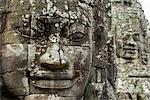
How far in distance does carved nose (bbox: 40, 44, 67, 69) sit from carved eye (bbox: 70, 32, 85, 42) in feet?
0.70

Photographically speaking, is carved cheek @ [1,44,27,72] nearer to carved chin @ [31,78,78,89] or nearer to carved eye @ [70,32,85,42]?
carved chin @ [31,78,78,89]

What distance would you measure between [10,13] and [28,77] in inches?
27.6

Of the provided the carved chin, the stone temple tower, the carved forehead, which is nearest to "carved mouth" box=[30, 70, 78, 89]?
the carved chin

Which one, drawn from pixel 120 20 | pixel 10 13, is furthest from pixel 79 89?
pixel 120 20

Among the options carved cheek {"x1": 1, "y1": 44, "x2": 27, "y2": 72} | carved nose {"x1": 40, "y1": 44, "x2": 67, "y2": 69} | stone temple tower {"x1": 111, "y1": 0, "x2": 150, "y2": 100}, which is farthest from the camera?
stone temple tower {"x1": 111, "y1": 0, "x2": 150, "y2": 100}

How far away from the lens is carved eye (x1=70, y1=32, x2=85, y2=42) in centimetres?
589

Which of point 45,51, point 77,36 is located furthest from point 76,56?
point 45,51

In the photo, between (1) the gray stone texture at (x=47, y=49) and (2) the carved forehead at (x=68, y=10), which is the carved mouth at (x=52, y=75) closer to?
(1) the gray stone texture at (x=47, y=49)

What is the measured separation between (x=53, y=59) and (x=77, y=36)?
43 centimetres

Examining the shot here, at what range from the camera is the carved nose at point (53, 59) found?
5.64 meters

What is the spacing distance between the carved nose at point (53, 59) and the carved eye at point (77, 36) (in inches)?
8.4

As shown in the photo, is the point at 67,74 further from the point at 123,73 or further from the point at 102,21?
the point at 123,73

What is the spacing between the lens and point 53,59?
565cm

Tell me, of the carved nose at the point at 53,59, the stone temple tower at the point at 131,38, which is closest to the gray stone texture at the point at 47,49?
the carved nose at the point at 53,59
